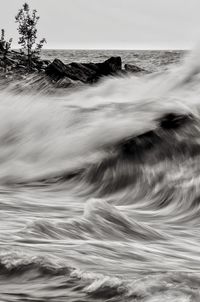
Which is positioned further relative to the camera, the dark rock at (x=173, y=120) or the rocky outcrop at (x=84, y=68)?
the rocky outcrop at (x=84, y=68)

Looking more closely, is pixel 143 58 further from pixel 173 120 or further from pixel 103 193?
pixel 103 193

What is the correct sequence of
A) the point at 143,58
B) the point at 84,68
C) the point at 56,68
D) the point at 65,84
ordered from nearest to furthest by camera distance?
the point at 65,84 → the point at 56,68 → the point at 84,68 → the point at 143,58

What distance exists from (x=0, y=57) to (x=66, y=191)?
2924 centimetres

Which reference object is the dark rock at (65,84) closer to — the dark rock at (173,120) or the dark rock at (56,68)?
the dark rock at (56,68)

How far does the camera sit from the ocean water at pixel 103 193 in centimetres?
342

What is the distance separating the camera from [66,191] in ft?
22.9

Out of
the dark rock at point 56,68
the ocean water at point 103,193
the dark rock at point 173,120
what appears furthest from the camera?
the dark rock at point 56,68

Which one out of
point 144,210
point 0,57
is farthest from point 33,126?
point 0,57

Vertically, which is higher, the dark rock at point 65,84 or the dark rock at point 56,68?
the dark rock at point 65,84

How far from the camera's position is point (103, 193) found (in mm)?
6844

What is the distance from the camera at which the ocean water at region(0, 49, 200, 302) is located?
11.2ft

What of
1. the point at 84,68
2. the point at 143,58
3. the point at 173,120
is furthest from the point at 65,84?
the point at 143,58

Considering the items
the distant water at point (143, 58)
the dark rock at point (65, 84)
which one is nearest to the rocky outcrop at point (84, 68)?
the distant water at point (143, 58)

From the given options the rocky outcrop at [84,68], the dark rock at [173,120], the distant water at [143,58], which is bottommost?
the distant water at [143,58]
